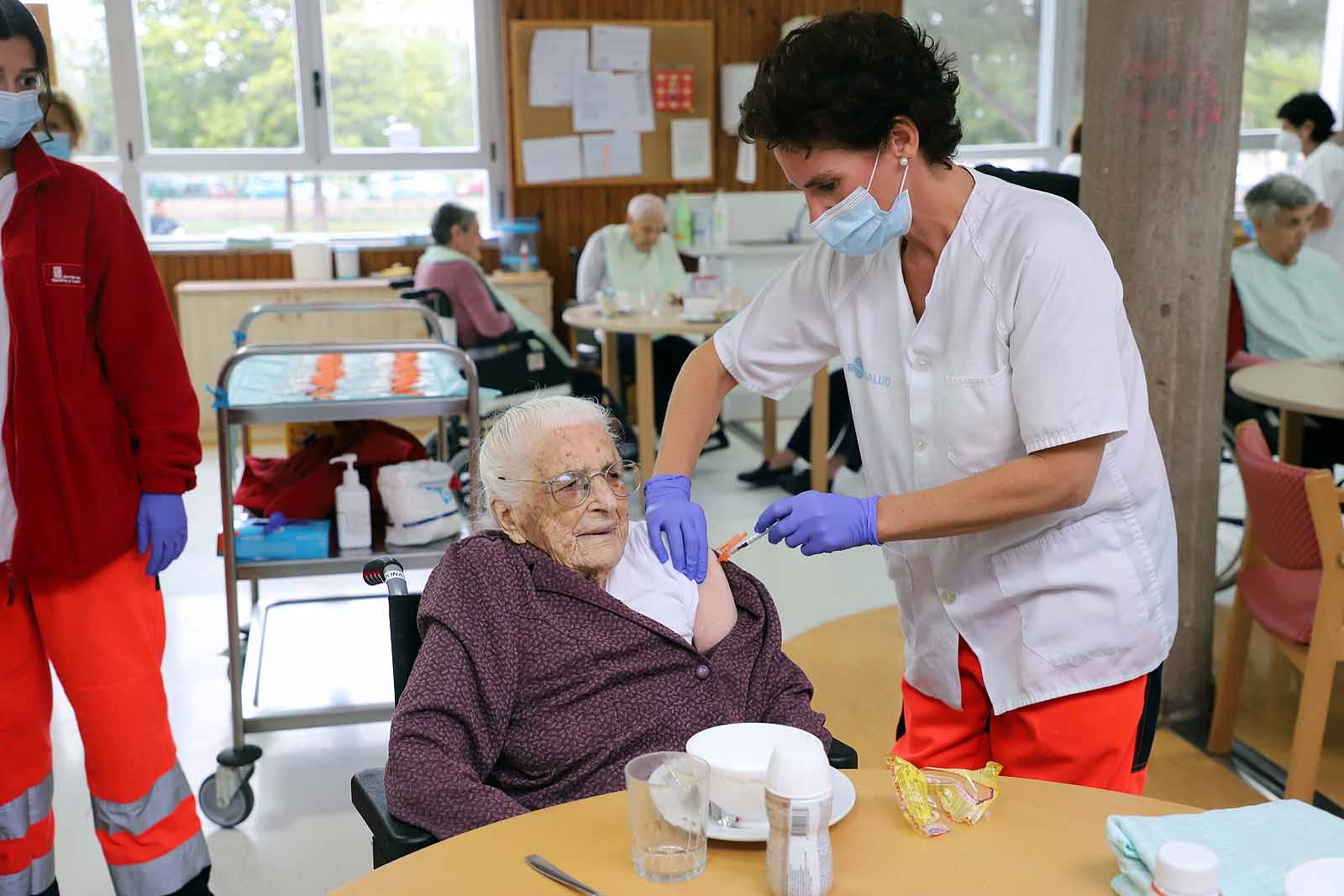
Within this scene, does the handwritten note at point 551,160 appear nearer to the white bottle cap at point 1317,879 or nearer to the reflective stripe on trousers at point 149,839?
the reflective stripe on trousers at point 149,839

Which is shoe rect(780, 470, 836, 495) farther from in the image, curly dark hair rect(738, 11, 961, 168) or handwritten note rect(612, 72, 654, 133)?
curly dark hair rect(738, 11, 961, 168)

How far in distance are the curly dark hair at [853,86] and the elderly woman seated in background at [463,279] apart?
137 inches

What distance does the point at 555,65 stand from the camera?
6480mm

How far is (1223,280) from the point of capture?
2.76 m

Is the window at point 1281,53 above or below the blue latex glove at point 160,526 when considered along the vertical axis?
above

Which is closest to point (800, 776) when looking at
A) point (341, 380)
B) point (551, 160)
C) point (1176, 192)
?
point (1176, 192)

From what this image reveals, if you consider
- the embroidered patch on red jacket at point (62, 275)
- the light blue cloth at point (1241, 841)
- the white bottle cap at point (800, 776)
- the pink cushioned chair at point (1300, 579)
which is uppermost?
the embroidered patch on red jacket at point (62, 275)

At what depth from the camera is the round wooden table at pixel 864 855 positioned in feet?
3.54

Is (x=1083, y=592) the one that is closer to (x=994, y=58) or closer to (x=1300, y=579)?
(x=1300, y=579)

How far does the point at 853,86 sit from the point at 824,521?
1.66ft

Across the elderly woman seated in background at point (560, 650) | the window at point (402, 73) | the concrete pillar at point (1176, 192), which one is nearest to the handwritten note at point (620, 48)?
the window at point (402, 73)

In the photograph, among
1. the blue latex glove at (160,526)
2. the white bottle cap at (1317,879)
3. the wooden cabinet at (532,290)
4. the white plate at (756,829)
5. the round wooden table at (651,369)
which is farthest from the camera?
the wooden cabinet at (532,290)

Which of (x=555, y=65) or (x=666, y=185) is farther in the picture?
(x=666, y=185)

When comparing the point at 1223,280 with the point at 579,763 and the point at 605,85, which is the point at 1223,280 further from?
the point at 605,85
